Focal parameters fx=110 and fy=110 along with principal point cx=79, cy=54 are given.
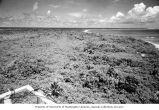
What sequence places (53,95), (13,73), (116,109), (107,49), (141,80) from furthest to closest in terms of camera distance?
1. (107,49)
2. (13,73)
3. (141,80)
4. (53,95)
5. (116,109)

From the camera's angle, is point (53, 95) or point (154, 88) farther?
point (154, 88)

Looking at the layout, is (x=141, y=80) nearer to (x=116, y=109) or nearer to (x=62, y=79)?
(x=116, y=109)

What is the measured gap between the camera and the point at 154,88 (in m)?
4.16

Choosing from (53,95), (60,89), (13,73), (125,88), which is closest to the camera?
(53,95)

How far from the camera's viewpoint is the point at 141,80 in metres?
4.54

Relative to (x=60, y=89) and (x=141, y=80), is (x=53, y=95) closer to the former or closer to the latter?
(x=60, y=89)

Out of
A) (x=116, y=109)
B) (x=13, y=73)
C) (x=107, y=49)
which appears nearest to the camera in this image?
(x=116, y=109)

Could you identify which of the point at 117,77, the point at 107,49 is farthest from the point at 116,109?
the point at 107,49

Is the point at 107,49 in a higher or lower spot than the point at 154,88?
higher

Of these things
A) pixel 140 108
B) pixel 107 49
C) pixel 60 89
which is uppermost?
pixel 107 49

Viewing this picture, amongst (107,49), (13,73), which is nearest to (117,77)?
(13,73)

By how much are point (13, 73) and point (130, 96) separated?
15.9 feet

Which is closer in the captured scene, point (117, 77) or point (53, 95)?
point (53, 95)

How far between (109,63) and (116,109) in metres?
3.64
